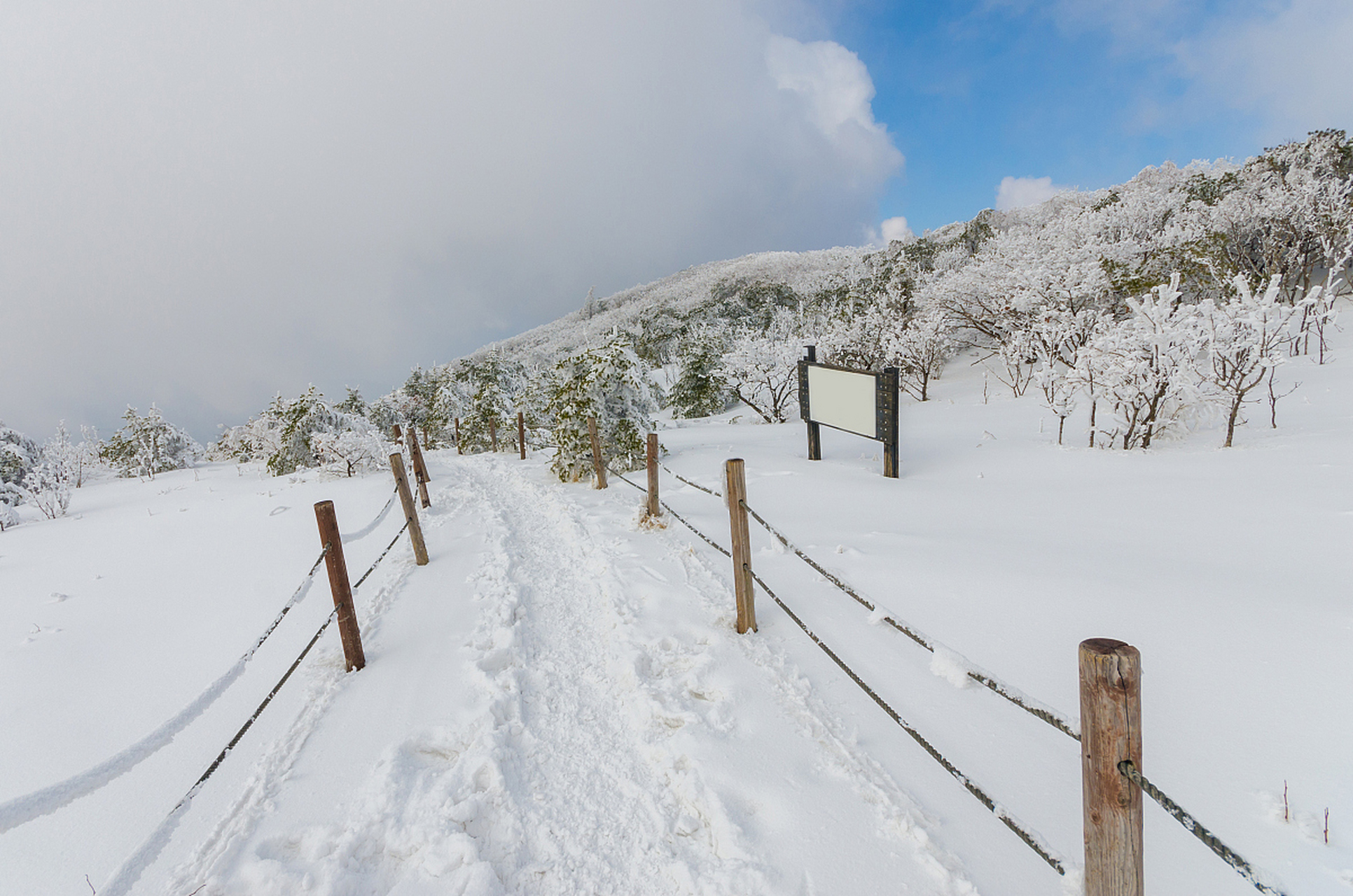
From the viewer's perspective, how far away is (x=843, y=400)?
8.95 metres

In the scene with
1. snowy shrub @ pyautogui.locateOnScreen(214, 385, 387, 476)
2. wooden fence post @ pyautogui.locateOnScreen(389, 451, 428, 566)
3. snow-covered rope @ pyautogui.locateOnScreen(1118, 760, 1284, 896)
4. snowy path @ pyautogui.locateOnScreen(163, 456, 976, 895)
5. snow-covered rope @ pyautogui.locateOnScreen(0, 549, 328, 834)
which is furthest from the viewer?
snowy shrub @ pyautogui.locateOnScreen(214, 385, 387, 476)

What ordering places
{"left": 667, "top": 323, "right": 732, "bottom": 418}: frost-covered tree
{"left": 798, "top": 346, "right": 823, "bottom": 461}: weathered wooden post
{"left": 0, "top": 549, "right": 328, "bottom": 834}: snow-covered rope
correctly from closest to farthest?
{"left": 0, "top": 549, "right": 328, "bottom": 834}: snow-covered rope < {"left": 798, "top": 346, "right": 823, "bottom": 461}: weathered wooden post < {"left": 667, "top": 323, "right": 732, "bottom": 418}: frost-covered tree

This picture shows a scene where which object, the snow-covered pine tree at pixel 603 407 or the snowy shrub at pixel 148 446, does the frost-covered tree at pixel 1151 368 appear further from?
the snowy shrub at pixel 148 446

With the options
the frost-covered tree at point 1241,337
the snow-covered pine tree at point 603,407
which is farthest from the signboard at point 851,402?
the frost-covered tree at point 1241,337

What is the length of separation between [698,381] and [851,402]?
51.3 feet

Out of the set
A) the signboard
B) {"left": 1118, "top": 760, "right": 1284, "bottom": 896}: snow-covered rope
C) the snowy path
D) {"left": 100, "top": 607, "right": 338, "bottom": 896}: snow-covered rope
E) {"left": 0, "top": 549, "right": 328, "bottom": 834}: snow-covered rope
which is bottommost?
the snowy path

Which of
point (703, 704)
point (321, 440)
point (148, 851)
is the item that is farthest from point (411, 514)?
point (321, 440)

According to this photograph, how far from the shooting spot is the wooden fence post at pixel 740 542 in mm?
3807

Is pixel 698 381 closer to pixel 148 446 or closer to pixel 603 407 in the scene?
pixel 603 407

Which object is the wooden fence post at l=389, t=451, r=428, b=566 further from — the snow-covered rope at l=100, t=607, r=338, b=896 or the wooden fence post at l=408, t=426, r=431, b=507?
the snow-covered rope at l=100, t=607, r=338, b=896

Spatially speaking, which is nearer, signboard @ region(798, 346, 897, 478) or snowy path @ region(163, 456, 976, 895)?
snowy path @ region(163, 456, 976, 895)

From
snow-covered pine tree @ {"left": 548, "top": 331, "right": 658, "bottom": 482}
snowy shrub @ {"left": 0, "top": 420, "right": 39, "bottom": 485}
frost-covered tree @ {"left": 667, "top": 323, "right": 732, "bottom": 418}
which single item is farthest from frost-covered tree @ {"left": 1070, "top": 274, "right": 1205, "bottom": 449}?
snowy shrub @ {"left": 0, "top": 420, "right": 39, "bottom": 485}

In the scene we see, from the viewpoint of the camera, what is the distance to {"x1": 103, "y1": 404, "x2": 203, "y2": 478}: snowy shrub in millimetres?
26250

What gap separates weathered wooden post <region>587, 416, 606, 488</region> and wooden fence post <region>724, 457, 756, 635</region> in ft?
17.4
